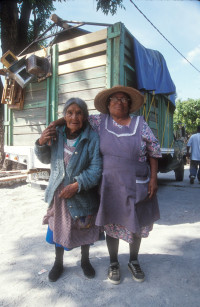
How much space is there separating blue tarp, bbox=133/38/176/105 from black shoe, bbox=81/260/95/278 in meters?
2.74

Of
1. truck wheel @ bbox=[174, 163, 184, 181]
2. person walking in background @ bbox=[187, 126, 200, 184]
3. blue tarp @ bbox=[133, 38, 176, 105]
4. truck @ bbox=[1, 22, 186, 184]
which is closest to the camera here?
truck @ bbox=[1, 22, 186, 184]

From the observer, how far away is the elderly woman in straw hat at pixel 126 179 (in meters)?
1.80

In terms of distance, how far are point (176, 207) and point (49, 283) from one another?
9.49ft

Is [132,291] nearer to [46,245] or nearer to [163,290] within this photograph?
[163,290]

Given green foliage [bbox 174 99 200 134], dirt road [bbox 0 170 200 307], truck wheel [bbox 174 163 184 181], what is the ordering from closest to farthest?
dirt road [bbox 0 170 200 307]
truck wheel [bbox 174 163 184 181]
green foliage [bbox 174 99 200 134]

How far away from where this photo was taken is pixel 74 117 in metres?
1.87

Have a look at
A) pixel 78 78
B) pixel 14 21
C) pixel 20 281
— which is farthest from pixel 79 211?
pixel 14 21

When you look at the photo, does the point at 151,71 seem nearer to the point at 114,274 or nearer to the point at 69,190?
the point at 69,190

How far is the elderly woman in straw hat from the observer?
1798 mm

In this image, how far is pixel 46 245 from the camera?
256cm

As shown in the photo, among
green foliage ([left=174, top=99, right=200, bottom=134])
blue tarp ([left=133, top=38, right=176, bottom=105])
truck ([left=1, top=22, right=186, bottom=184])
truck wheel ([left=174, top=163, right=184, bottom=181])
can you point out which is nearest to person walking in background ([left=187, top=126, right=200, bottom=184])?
→ truck wheel ([left=174, top=163, right=184, bottom=181])

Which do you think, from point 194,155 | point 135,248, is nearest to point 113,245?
point 135,248

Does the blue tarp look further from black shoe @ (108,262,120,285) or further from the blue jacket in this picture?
black shoe @ (108,262,120,285)

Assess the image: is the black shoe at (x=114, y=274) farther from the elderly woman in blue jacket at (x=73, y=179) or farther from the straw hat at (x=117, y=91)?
the straw hat at (x=117, y=91)
